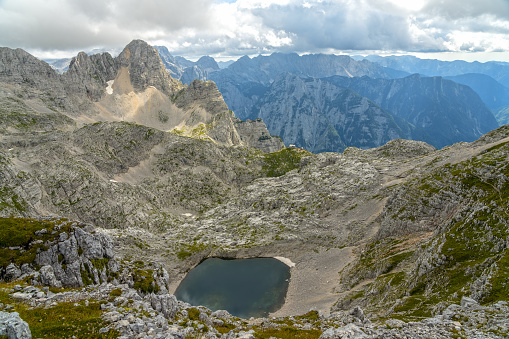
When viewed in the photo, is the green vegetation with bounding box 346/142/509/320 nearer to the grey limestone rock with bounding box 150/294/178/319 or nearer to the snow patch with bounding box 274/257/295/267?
the snow patch with bounding box 274/257/295/267

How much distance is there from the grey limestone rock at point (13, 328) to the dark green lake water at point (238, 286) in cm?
8189

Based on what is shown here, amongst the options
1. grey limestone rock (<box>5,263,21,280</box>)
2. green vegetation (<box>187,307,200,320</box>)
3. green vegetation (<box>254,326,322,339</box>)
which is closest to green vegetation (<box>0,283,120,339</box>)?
grey limestone rock (<box>5,263,21,280</box>)

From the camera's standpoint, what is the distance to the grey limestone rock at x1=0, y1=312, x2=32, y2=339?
23.5 metres

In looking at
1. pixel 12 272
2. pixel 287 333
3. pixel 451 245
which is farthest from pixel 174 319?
pixel 451 245

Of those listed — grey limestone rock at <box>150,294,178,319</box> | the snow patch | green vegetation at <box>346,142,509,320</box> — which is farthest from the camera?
the snow patch

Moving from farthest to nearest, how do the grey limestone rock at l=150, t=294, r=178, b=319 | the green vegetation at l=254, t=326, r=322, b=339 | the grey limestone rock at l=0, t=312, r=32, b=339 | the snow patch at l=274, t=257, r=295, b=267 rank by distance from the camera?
1. the snow patch at l=274, t=257, r=295, b=267
2. the grey limestone rock at l=150, t=294, r=178, b=319
3. the green vegetation at l=254, t=326, r=322, b=339
4. the grey limestone rock at l=0, t=312, r=32, b=339

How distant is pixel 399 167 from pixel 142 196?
155281mm

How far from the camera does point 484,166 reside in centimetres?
9075

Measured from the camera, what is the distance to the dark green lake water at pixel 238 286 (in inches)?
4028

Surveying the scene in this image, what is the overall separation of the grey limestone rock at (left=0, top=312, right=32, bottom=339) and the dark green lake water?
81.9 meters

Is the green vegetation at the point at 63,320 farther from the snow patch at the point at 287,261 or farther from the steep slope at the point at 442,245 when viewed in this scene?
the snow patch at the point at 287,261

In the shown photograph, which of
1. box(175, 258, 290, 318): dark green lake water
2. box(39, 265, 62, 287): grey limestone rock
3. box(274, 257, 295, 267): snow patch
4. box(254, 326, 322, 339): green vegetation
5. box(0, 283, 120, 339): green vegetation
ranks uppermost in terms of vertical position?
box(0, 283, 120, 339): green vegetation

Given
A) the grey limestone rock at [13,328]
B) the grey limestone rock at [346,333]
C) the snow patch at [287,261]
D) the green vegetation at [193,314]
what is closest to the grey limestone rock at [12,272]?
the grey limestone rock at [13,328]

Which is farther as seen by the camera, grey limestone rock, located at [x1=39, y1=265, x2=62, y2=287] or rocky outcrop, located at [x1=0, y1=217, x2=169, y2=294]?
rocky outcrop, located at [x1=0, y1=217, x2=169, y2=294]
